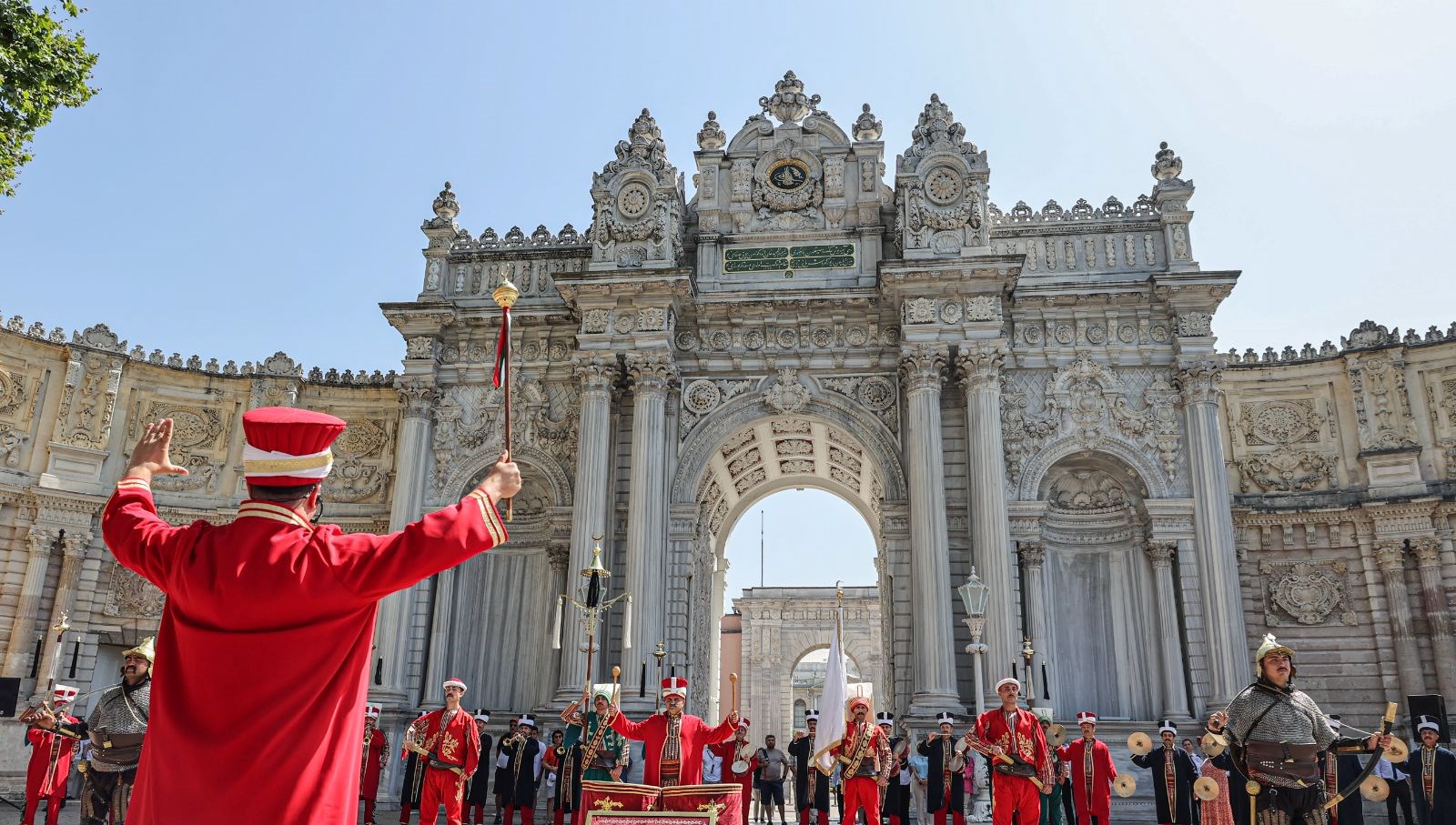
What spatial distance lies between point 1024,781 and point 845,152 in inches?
638

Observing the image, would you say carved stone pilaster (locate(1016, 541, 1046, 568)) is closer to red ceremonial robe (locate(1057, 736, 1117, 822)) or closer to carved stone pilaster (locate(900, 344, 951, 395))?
carved stone pilaster (locate(900, 344, 951, 395))

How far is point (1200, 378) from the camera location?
21.7 metres

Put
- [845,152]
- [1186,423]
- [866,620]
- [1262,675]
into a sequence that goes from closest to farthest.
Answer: [1262,675] → [1186,423] → [845,152] → [866,620]

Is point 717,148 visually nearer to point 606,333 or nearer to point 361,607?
point 606,333

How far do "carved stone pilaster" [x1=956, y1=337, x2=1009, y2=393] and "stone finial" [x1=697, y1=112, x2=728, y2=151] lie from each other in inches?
309

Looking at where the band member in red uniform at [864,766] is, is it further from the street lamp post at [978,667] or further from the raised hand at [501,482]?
the raised hand at [501,482]

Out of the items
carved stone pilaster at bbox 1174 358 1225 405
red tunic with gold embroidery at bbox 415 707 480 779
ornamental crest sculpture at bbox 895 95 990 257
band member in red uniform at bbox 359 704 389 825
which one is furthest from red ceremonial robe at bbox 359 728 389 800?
carved stone pilaster at bbox 1174 358 1225 405

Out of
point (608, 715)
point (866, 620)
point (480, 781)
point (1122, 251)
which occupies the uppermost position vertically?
point (1122, 251)

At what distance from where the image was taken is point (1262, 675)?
841 centimetres

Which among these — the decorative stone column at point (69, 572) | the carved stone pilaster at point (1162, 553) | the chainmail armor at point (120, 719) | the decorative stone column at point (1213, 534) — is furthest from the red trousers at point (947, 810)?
the decorative stone column at point (69, 572)

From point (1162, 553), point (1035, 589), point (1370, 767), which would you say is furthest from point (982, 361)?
point (1370, 767)

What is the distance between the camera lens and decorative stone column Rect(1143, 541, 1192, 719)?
2034 centimetres

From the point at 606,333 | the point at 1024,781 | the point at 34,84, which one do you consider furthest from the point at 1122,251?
the point at 34,84

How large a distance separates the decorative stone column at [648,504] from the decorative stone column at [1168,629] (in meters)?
10.3
